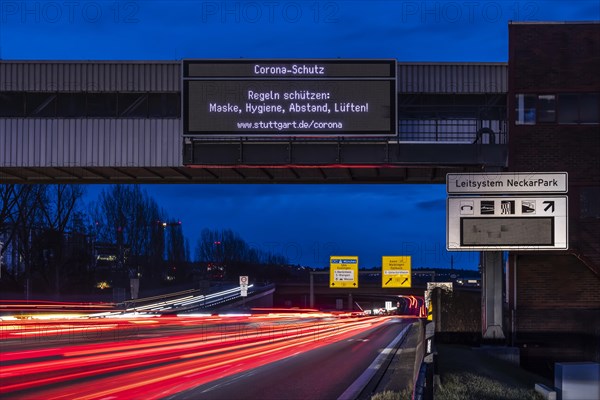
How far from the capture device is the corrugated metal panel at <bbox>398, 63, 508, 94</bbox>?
1128 inches

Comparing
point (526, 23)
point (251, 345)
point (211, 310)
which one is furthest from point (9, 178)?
point (211, 310)

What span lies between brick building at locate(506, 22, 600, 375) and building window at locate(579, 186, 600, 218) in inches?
1.2

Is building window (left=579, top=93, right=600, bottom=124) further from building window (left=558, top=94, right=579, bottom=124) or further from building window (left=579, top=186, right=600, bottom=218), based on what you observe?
building window (left=579, top=186, right=600, bottom=218)

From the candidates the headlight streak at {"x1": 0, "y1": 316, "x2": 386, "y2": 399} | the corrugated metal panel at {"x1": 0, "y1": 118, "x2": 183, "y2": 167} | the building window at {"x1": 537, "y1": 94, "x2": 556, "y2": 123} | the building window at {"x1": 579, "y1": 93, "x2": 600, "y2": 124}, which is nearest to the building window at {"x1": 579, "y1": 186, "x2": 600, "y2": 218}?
the building window at {"x1": 579, "y1": 93, "x2": 600, "y2": 124}

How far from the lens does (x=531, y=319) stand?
26875mm

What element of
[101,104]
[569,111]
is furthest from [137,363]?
[569,111]

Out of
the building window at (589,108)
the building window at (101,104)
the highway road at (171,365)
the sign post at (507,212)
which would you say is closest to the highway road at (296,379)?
the highway road at (171,365)

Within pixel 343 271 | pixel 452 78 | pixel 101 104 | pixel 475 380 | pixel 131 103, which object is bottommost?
pixel 343 271

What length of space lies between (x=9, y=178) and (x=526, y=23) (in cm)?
2057

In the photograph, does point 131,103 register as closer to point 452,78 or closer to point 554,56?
point 452,78

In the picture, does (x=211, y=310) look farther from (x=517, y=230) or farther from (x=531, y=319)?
(x=517, y=230)

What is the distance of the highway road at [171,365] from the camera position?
1593 centimetres

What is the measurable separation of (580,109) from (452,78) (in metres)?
4.46

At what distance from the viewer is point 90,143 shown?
92.0 feet
